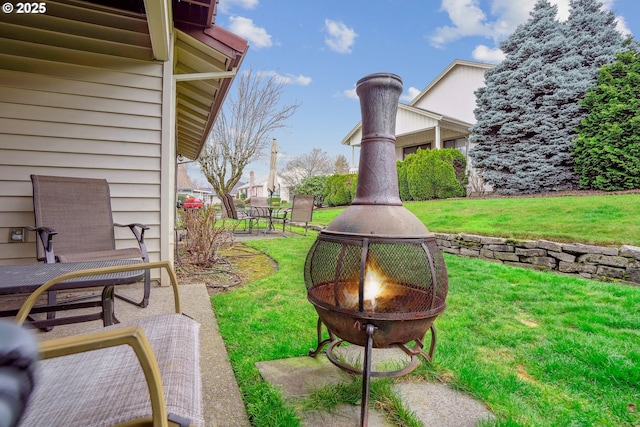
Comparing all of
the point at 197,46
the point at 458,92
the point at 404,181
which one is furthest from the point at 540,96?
the point at 197,46

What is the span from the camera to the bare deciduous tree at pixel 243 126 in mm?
13953

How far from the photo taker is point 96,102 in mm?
2916

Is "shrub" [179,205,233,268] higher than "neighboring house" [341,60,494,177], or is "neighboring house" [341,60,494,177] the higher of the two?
"neighboring house" [341,60,494,177]

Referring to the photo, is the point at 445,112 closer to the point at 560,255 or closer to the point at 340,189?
the point at 340,189

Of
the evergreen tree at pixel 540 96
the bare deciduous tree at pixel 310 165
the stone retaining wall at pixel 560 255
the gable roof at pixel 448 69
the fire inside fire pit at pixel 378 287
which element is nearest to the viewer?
the fire inside fire pit at pixel 378 287

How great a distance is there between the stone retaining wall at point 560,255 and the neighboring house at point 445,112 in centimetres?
729

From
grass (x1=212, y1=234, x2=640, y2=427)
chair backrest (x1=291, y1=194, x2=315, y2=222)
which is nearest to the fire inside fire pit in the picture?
grass (x1=212, y1=234, x2=640, y2=427)

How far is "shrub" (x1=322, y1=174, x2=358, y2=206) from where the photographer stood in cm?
1223

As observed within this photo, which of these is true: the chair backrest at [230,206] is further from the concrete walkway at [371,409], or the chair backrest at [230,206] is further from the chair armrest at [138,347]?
the chair armrest at [138,347]

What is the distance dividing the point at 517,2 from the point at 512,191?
7582 mm

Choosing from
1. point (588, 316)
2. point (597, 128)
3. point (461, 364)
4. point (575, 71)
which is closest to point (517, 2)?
point (575, 71)

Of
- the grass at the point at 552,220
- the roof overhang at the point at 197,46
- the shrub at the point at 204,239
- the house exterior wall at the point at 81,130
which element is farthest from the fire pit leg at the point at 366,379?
the grass at the point at 552,220

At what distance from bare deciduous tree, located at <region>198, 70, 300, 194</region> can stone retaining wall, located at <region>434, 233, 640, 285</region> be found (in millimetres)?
11225

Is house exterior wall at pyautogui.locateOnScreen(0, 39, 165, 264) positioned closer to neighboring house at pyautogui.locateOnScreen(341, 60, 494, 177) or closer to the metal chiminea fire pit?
the metal chiminea fire pit
